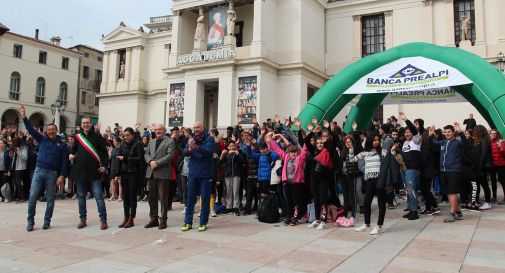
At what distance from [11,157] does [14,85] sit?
110ft

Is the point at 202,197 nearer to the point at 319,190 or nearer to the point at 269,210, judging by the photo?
the point at 269,210

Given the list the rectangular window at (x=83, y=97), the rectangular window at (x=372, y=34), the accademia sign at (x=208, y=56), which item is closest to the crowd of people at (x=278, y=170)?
the accademia sign at (x=208, y=56)

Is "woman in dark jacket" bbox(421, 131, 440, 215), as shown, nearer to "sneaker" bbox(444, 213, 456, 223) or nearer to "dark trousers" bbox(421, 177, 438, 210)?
"dark trousers" bbox(421, 177, 438, 210)

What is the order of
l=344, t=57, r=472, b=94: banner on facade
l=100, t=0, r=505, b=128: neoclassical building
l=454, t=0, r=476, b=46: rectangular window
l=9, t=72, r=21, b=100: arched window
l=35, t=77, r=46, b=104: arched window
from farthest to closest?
l=35, t=77, r=46, b=104: arched window → l=9, t=72, r=21, b=100: arched window → l=100, t=0, r=505, b=128: neoclassical building → l=454, t=0, r=476, b=46: rectangular window → l=344, t=57, r=472, b=94: banner on facade

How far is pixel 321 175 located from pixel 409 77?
5.05m

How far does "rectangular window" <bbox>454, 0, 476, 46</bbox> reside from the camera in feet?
80.0

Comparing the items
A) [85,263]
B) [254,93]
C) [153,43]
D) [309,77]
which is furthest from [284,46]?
[85,263]

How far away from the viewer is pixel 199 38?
27406mm

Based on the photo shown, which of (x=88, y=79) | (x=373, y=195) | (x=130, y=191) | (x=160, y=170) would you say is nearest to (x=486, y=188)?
(x=373, y=195)

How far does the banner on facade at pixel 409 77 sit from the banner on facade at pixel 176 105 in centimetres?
1785

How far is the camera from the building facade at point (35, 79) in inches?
1564

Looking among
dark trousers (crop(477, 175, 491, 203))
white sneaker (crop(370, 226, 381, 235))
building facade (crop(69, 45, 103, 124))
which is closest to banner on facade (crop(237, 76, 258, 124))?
dark trousers (crop(477, 175, 491, 203))

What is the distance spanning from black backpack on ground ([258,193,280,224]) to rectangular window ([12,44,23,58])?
4099cm

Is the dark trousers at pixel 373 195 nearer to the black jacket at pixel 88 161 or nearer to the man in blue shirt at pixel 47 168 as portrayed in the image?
the black jacket at pixel 88 161
